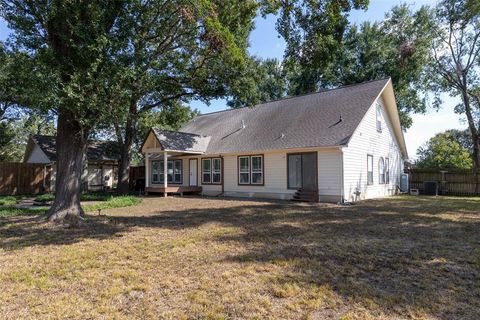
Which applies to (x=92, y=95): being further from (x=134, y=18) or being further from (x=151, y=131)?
(x=151, y=131)

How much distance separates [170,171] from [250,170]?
7.19m

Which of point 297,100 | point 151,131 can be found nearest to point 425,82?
point 297,100

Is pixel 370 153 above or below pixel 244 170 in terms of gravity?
above

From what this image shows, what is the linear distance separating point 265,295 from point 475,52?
29468mm

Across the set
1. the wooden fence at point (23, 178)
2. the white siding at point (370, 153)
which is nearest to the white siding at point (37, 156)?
the wooden fence at point (23, 178)

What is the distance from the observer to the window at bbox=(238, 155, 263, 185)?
724 inches

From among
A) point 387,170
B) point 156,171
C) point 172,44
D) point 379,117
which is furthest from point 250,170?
point 156,171

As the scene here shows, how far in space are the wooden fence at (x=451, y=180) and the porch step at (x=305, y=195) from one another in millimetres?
9593

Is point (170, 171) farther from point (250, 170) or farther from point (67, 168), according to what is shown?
point (67, 168)

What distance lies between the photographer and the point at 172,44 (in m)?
12.2

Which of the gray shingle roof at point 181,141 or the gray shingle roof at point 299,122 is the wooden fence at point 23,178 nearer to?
the gray shingle roof at point 181,141

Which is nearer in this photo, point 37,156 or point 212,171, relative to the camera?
point 212,171

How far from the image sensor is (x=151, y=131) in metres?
20.5

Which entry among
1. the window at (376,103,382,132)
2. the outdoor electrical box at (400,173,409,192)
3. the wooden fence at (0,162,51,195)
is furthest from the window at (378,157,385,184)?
the wooden fence at (0,162,51,195)
